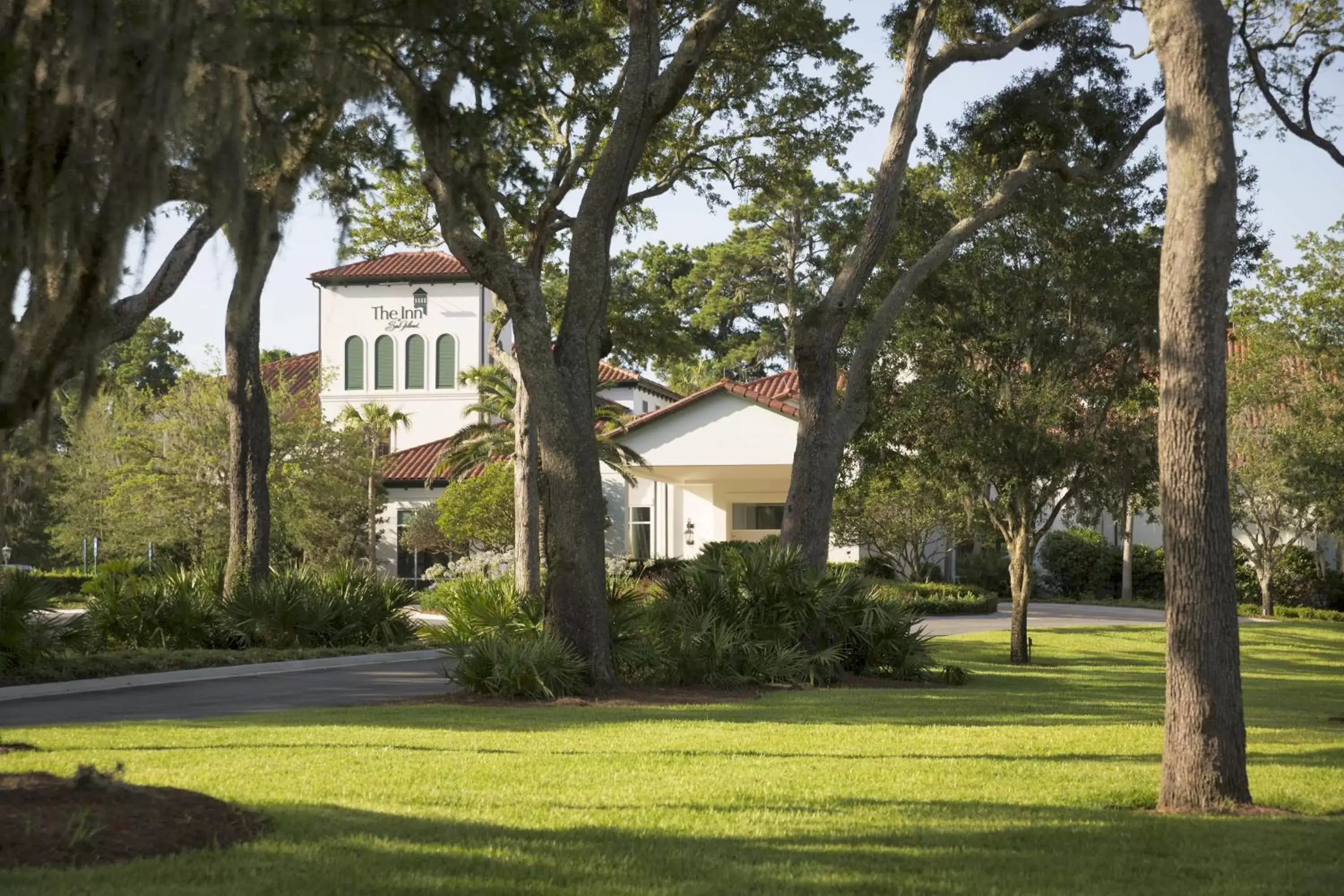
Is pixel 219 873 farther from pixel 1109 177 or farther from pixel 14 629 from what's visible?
pixel 1109 177

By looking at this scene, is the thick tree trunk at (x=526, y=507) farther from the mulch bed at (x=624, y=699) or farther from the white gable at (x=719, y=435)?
the white gable at (x=719, y=435)

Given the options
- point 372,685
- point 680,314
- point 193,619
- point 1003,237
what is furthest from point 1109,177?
point 680,314

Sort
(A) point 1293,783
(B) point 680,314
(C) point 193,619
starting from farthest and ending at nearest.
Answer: (B) point 680,314, (C) point 193,619, (A) point 1293,783

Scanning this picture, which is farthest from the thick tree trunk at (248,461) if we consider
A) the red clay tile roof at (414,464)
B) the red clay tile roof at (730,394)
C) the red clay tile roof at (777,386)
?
the red clay tile roof at (414,464)

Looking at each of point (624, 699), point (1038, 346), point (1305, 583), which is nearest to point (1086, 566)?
point (1305, 583)

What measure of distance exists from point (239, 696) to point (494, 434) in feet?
92.1

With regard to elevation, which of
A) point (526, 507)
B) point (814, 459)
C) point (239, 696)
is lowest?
point (239, 696)

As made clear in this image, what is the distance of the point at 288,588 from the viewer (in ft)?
76.1

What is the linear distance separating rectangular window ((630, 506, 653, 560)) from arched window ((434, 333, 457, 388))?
11327 millimetres

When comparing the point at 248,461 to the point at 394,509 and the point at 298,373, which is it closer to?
the point at 394,509

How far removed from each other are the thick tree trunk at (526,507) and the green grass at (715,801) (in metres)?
10.8

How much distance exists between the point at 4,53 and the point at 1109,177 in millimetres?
19613

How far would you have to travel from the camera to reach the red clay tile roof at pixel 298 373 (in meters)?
50.1

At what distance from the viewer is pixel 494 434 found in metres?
44.4
